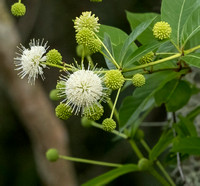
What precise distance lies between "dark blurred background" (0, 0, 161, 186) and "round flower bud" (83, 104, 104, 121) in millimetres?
2629

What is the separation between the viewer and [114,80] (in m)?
0.94

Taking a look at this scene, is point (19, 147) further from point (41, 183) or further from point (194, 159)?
point (194, 159)

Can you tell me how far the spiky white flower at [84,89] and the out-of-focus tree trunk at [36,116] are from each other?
273cm

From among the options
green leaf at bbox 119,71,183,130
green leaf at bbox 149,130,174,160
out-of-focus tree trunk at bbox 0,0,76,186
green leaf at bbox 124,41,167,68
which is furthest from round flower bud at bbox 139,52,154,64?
out-of-focus tree trunk at bbox 0,0,76,186

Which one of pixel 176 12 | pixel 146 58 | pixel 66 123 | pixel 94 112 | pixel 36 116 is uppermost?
pixel 176 12

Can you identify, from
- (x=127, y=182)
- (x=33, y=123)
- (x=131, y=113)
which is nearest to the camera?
(x=131, y=113)

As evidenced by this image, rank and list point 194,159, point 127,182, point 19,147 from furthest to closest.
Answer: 1. point 19,147
2. point 127,182
3. point 194,159

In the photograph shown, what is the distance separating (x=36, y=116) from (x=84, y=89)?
301cm

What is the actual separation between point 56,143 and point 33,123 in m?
0.26

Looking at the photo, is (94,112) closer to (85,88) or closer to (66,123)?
(85,88)

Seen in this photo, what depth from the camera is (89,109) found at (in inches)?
38.5

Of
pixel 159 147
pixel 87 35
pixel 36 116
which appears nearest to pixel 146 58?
pixel 87 35

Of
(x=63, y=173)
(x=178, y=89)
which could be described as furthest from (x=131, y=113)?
(x=63, y=173)

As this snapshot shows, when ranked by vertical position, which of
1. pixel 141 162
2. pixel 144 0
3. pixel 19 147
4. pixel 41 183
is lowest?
pixel 41 183
